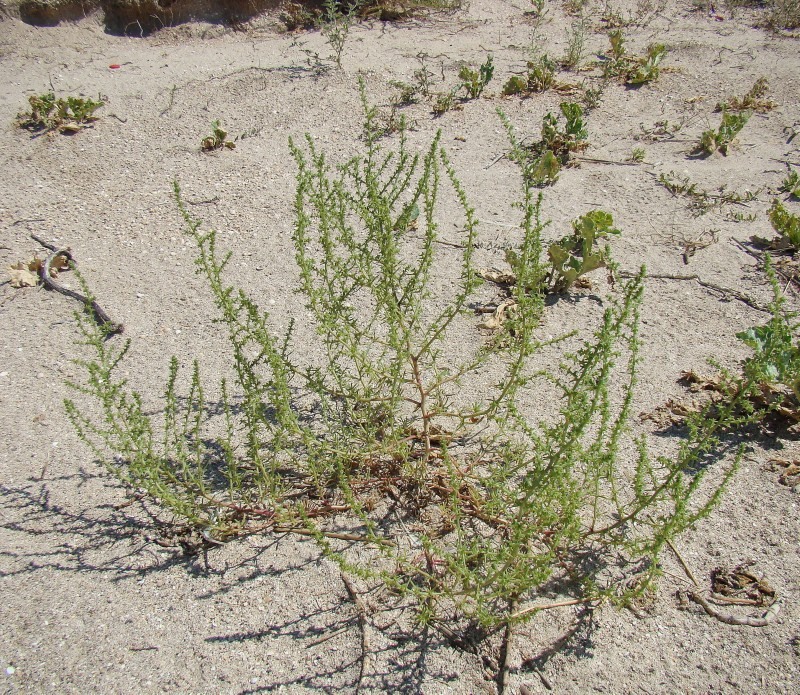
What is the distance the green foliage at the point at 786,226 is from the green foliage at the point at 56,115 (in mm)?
4746

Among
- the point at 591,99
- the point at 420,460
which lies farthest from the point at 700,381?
the point at 591,99

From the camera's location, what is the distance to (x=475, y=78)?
17.3 feet

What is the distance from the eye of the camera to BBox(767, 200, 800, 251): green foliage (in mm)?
3717

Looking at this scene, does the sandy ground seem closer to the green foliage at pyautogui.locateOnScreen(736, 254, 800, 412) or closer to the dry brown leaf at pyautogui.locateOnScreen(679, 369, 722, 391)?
the dry brown leaf at pyautogui.locateOnScreen(679, 369, 722, 391)

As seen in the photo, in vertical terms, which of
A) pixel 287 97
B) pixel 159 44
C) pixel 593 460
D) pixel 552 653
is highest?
pixel 159 44

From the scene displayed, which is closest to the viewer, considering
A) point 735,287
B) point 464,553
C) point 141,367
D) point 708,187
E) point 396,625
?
point 464,553

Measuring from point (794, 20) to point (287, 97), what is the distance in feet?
16.1

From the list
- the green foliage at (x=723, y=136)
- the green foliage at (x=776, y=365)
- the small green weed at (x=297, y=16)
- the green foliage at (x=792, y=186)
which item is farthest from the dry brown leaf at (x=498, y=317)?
the small green weed at (x=297, y=16)

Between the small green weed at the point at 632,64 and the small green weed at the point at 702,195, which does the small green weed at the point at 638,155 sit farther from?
the small green weed at the point at 632,64

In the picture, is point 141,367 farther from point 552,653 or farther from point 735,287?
point 735,287

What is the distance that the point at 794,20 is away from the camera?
249 inches

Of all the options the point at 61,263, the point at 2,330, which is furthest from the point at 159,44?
the point at 2,330

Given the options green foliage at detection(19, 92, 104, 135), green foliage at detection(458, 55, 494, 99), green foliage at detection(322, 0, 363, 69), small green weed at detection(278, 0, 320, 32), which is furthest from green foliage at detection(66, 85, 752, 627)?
small green weed at detection(278, 0, 320, 32)

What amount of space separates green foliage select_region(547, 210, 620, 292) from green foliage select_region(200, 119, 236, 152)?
2518mm
